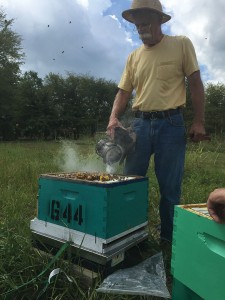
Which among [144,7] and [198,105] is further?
[198,105]

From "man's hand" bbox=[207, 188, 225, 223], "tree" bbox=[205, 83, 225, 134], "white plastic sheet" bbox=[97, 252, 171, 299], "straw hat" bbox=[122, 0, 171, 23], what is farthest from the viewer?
"tree" bbox=[205, 83, 225, 134]

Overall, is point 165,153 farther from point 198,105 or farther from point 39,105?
point 39,105

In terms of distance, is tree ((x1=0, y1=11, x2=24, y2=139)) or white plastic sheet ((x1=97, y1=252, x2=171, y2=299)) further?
tree ((x1=0, y1=11, x2=24, y2=139))

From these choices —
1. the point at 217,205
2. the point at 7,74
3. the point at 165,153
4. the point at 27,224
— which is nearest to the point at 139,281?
the point at 217,205

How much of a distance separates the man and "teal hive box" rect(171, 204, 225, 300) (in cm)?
104

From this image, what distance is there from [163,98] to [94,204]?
47.4 inches

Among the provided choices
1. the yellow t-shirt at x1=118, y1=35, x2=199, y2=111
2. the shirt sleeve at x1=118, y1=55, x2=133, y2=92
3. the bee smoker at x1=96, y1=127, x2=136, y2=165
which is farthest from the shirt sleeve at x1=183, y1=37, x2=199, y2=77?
the bee smoker at x1=96, y1=127, x2=136, y2=165

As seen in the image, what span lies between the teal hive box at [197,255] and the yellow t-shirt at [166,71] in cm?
128

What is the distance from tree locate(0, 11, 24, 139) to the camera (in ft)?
97.8

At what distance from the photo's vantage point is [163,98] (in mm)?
3018

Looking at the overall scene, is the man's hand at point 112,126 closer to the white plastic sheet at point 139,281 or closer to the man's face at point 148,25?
the man's face at point 148,25

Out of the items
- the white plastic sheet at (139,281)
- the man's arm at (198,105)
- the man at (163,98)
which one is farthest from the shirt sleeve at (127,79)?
the white plastic sheet at (139,281)

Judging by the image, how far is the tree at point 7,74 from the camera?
29.8 m

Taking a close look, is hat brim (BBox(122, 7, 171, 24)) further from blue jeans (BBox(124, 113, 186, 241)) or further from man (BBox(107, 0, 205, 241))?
blue jeans (BBox(124, 113, 186, 241))
